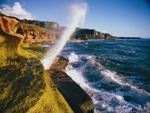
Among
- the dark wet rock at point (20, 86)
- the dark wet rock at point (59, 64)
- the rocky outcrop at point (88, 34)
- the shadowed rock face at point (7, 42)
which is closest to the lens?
the dark wet rock at point (20, 86)

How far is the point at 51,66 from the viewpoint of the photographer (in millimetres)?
10055

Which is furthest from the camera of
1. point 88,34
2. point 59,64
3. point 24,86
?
point 88,34

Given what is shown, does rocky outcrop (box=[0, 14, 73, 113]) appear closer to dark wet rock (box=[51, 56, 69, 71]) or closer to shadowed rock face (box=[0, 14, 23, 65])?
shadowed rock face (box=[0, 14, 23, 65])

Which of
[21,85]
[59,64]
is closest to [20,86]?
[21,85]

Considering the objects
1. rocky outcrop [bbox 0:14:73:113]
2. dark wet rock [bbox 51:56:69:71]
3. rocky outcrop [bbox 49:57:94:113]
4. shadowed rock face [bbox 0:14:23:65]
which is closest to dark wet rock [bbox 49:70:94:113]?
rocky outcrop [bbox 49:57:94:113]

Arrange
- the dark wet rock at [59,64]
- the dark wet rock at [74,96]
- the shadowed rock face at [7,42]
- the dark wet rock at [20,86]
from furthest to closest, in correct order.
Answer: the dark wet rock at [59,64] → the shadowed rock face at [7,42] → the dark wet rock at [74,96] → the dark wet rock at [20,86]

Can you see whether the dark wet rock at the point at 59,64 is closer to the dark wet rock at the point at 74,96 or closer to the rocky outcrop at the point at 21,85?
the dark wet rock at the point at 74,96

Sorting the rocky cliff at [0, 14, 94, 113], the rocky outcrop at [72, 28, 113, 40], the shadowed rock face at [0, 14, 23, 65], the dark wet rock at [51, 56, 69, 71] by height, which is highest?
the shadowed rock face at [0, 14, 23, 65]

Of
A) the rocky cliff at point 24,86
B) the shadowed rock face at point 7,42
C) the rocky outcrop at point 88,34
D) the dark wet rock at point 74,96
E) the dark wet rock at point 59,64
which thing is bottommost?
the rocky outcrop at point 88,34

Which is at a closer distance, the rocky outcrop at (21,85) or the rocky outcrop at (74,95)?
the rocky outcrop at (21,85)

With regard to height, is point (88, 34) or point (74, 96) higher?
point (74, 96)

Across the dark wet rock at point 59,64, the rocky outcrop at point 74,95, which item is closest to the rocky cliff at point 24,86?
the rocky outcrop at point 74,95

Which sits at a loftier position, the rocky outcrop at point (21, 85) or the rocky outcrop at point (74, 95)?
the rocky outcrop at point (21, 85)

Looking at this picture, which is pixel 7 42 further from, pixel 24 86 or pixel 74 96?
pixel 74 96
